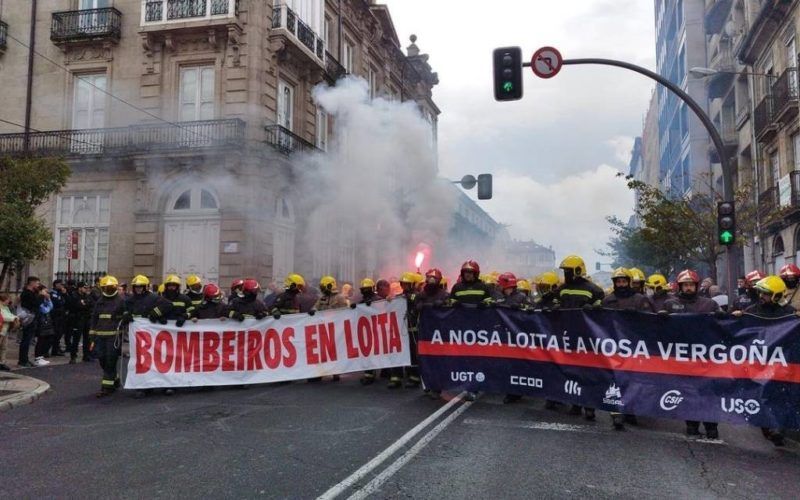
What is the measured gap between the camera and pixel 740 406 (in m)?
5.60


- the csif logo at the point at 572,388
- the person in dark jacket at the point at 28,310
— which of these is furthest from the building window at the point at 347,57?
the csif logo at the point at 572,388

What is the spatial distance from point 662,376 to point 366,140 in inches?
590

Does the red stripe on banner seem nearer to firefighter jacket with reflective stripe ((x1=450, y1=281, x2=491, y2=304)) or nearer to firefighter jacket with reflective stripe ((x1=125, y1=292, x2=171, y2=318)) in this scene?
firefighter jacket with reflective stripe ((x1=450, y1=281, x2=491, y2=304))

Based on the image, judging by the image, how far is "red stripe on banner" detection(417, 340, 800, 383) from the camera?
5.54 meters

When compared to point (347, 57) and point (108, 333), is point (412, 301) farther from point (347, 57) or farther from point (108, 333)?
point (347, 57)

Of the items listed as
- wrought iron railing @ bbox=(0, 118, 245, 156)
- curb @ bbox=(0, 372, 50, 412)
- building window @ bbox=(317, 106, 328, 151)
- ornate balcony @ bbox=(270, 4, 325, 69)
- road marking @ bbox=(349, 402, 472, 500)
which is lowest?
curb @ bbox=(0, 372, 50, 412)

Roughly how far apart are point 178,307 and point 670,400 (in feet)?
20.3

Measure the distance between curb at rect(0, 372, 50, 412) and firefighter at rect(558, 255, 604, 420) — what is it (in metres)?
6.49

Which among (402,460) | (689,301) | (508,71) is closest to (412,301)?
(689,301)

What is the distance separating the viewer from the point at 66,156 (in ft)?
62.1

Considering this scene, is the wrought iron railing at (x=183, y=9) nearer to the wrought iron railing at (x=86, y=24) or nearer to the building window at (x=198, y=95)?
the wrought iron railing at (x=86, y=24)

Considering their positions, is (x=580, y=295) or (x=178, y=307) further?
(x=178, y=307)

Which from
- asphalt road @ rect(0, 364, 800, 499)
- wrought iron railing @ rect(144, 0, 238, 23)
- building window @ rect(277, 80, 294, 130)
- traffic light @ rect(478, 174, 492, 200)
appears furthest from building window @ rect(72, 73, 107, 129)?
asphalt road @ rect(0, 364, 800, 499)

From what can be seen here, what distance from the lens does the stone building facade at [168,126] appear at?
17953 mm
